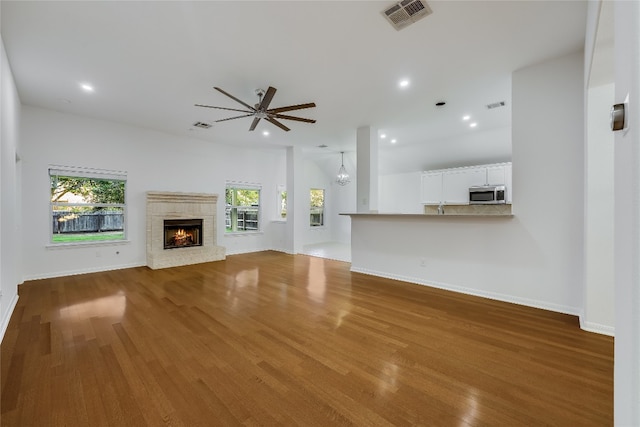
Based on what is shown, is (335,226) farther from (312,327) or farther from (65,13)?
(65,13)

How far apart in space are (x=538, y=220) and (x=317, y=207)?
7435 millimetres

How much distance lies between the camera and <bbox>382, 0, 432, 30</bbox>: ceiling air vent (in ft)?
7.66

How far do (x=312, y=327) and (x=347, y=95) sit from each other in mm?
3449

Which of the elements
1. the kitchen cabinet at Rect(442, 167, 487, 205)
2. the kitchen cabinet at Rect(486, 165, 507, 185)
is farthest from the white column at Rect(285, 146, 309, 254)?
the kitchen cabinet at Rect(486, 165, 507, 185)

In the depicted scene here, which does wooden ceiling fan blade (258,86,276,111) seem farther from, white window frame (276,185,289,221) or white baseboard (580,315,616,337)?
white window frame (276,185,289,221)

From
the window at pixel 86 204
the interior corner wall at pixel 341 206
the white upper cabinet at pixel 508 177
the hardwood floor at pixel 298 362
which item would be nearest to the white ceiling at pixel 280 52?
the window at pixel 86 204

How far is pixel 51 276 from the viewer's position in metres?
4.86

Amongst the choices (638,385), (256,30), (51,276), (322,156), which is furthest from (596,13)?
(51,276)

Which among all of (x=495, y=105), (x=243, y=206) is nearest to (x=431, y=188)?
(x=495, y=105)

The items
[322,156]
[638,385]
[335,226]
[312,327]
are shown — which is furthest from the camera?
[335,226]

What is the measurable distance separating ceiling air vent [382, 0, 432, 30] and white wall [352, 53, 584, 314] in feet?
6.42

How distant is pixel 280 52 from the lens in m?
3.07

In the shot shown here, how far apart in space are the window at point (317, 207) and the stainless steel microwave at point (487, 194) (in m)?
5.20

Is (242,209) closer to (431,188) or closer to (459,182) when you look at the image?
(431,188)
